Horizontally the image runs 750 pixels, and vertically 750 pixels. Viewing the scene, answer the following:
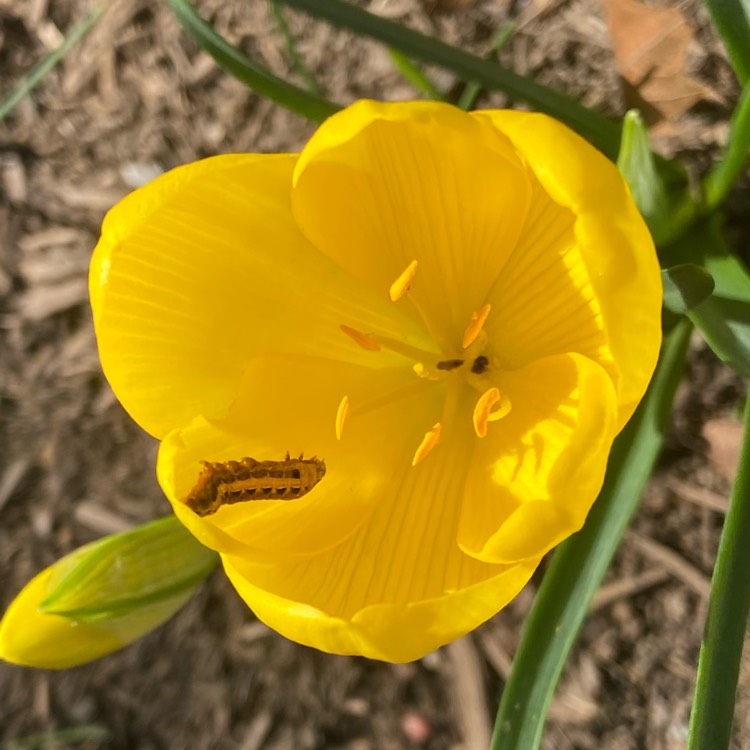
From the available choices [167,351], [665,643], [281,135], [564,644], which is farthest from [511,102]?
[665,643]

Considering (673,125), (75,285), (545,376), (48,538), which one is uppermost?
(673,125)

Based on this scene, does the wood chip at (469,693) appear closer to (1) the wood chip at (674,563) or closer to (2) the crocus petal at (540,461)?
(1) the wood chip at (674,563)

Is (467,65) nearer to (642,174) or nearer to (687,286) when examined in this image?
(642,174)

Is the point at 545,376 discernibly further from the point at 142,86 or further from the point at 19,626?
the point at 142,86

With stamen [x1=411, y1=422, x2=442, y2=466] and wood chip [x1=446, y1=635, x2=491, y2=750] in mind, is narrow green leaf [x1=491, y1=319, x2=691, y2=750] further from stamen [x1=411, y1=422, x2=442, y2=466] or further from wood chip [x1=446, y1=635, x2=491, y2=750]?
wood chip [x1=446, y1=635, x2=491, y2=750]

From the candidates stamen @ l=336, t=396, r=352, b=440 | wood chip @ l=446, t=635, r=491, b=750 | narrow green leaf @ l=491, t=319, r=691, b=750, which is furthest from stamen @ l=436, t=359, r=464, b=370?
wood chip @ l=446, t=635, r=491, b=750

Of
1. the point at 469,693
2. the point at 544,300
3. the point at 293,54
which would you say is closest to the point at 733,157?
the point at 544,300
